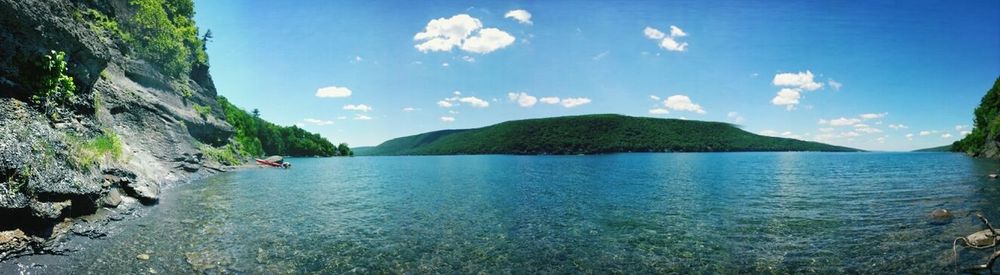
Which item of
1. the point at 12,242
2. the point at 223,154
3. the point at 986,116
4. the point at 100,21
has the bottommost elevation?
the point at 12,242

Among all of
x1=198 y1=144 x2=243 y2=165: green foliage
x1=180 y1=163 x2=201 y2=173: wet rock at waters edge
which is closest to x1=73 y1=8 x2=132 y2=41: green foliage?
x1=180 y1=163 x2=201 y2=173: wet rock at waters edge

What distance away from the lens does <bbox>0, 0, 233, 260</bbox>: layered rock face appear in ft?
49.9

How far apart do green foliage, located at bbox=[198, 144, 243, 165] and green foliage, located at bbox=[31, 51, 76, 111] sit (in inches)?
1289

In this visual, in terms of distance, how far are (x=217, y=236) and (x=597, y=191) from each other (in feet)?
102

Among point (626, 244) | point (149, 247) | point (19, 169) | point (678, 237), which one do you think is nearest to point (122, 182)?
point (19, 169)

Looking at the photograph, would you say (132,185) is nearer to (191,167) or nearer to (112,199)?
(112,199)

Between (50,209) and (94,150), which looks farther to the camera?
(94,150)

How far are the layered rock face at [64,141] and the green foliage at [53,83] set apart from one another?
366mm

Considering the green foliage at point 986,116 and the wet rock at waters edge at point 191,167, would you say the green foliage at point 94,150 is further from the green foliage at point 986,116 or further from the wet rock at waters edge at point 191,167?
the green foliage at point 986,116

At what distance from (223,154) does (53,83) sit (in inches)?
1714

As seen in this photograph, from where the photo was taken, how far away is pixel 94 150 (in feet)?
74.8

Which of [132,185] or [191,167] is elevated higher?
[191,167]

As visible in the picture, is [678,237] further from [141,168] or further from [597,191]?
[141,168]

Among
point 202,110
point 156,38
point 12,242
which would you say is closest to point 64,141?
point 12,242
